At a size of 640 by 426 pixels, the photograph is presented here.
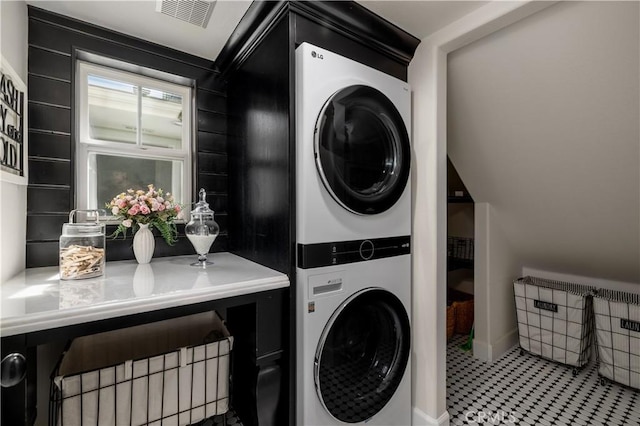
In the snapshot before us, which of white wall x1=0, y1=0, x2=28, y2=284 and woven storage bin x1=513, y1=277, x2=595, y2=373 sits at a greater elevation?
white wall x1=0, y1=0, x2=28, y2=284

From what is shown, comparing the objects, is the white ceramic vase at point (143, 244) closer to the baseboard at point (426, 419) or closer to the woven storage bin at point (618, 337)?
the baseboard at point (426, 419)

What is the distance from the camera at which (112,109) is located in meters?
1.88

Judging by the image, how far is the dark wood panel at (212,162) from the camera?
2.05 meters

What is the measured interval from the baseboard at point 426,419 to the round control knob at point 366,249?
40.6 inches

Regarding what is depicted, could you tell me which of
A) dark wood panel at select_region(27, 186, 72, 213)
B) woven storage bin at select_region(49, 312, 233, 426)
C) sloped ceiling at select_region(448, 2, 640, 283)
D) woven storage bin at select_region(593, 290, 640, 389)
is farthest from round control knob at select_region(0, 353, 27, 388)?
woven storage bin at select_region(593, 290, 640, 389)

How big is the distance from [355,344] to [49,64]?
217 centimetres

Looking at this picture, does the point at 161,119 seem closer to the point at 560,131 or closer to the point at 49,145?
the point at 49,145

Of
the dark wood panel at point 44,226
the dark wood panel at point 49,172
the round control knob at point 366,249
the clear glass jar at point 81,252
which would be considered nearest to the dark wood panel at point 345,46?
the round control knob at point 366,249

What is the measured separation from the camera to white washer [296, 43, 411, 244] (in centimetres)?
130

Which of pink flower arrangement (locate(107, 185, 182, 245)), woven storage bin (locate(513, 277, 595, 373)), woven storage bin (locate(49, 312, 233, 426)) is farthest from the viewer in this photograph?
woven storage bin (locate(513, 277, 595, 373))

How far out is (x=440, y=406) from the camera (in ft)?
5.65

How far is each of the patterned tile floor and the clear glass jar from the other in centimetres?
215

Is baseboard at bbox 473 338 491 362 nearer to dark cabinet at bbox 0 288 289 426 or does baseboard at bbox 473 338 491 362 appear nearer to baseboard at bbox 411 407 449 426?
baseboard at bbox 411 407 449 426

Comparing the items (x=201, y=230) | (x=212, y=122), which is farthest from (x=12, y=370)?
(x=212, y=122)
